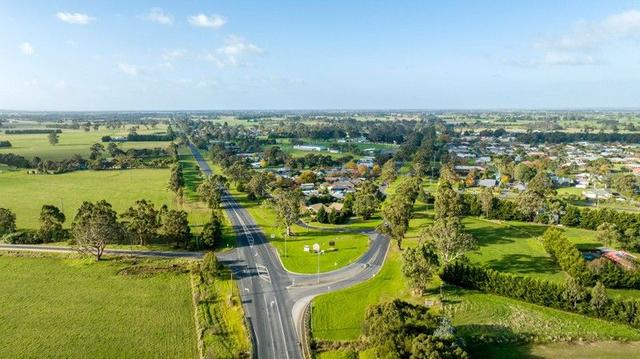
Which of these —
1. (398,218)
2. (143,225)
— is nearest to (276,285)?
(398,218)

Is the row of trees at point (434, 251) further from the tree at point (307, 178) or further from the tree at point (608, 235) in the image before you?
the tree at point (307, 178)

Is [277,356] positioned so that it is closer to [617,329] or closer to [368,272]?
[368,272]

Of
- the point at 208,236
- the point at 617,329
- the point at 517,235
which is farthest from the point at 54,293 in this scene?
the point at 517,235

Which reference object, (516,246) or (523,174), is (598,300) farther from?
(523,174)

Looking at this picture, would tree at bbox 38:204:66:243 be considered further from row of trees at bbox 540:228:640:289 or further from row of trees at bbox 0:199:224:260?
row of trees at bbox 540:228:640:289

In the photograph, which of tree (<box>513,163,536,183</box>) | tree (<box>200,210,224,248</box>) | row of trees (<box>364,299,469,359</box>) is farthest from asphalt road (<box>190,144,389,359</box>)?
tree (<box>513,163,536,183</box>)

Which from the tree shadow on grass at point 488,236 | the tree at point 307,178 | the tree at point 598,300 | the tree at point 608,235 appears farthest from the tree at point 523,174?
the tree at point 598,300
